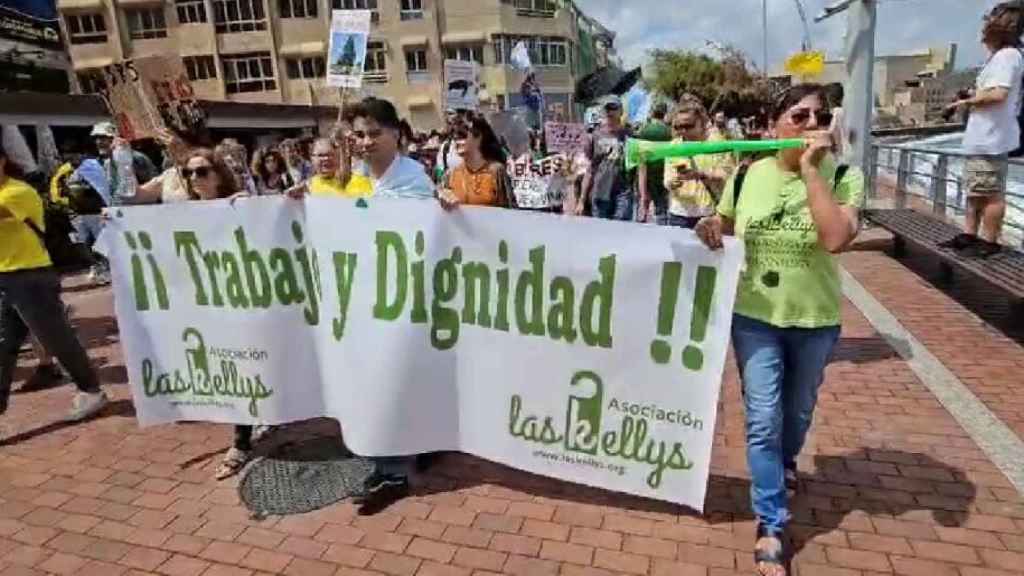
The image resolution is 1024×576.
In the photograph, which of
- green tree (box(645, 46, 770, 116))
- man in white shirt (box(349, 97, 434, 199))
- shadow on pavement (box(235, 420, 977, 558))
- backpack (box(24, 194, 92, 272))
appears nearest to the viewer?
shadow on pavement (box(235, 420, 977, 558))

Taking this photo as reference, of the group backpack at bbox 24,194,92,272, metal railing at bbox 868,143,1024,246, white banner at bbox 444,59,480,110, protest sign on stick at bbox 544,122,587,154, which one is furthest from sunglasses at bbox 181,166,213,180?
white banner at bbox 444,59,480,110

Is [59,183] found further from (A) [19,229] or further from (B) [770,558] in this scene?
(B) [770,558]

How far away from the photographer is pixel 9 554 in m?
3.06

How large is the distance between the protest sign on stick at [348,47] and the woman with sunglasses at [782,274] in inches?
169

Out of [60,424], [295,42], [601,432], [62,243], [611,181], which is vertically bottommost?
[60,424]

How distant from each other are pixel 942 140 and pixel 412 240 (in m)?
10.9

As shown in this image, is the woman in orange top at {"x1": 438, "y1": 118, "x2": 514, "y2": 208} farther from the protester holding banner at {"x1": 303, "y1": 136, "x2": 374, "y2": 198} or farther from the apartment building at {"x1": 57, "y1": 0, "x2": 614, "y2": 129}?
the apartment building at {"x1": 57, "y1": 0, "x2": 614, "y2": 129}

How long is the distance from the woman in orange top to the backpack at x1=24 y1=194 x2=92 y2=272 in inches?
321

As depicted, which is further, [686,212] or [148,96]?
[148,96]

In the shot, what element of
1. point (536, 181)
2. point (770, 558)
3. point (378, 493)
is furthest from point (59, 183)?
point (770, 558)

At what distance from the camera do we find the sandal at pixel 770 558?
8.25ft

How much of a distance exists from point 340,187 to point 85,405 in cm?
252

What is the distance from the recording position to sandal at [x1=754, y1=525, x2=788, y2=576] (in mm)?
2516

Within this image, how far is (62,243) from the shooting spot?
10.3 metres
